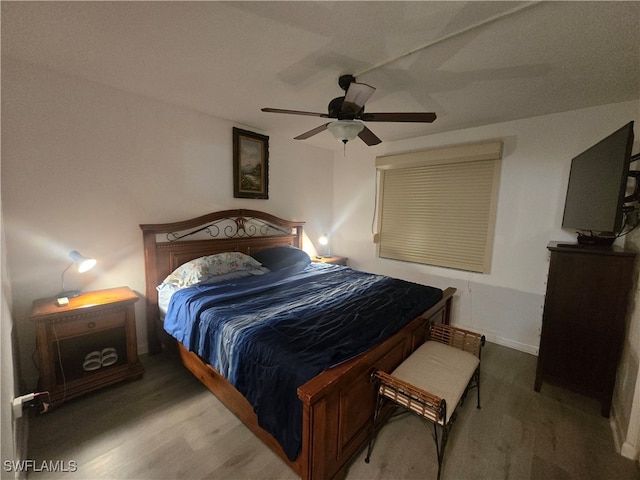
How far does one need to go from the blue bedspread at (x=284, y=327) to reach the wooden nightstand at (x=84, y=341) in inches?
15.2

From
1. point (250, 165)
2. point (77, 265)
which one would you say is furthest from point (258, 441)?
point (250, 165)

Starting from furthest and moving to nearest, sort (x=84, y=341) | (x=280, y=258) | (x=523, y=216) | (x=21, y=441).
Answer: (x=280, y=258), (x=523, y=216), (x=84, y=341), (x=21, y=441)

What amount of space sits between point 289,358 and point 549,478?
1643 mm

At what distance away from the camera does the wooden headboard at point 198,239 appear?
2.57 metres

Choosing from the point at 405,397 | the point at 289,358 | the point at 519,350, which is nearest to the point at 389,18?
the point at 289,358

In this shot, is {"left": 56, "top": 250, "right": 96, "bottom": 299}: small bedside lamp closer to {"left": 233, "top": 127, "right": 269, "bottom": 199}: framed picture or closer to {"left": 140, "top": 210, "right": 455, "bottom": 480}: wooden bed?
{"left": 140, "top": 210, "right": 455, "bottom": 480}: wooden bed

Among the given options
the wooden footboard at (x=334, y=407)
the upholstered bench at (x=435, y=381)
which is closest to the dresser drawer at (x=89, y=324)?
the wooden footboard at (x=334, y=407)

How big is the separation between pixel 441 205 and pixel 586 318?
70.4 inches

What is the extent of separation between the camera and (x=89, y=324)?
198 cm

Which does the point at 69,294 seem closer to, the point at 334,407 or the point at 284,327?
the point at 284,327

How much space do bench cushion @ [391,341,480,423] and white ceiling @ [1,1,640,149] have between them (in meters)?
2.04

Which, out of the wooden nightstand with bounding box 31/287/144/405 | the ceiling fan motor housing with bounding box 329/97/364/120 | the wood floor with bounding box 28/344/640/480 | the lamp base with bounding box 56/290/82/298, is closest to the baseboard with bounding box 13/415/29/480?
the wood floor with bounding box 28/344/640/480

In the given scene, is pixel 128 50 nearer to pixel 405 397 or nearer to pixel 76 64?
pixel 76 64

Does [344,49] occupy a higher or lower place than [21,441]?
higher
